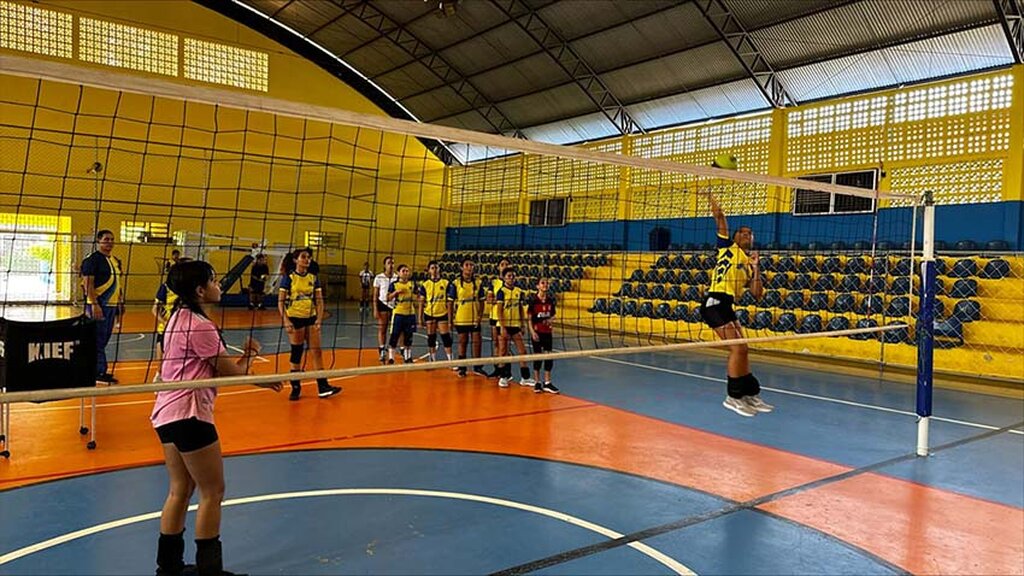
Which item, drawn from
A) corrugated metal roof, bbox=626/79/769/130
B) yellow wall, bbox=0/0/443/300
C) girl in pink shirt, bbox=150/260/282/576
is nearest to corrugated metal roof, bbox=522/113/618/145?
corrugated metal roof, bbox=626/79/769/130

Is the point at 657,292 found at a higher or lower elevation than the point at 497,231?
lower

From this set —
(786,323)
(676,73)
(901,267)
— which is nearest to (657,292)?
(786,323)

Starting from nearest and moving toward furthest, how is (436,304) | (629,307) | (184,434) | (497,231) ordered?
1. (184,434)
2. (436,304)
3. (629,307)
4. (497,231)

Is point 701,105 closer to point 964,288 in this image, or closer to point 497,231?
point 497,231

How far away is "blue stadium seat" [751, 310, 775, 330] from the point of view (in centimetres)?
1250

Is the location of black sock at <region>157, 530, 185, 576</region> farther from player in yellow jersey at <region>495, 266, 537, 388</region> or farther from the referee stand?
player in yellow jersey at <region>495, 266, 537, 388</region>

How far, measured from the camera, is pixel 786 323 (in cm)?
1224

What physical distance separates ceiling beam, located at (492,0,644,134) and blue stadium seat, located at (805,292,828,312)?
30.6ft

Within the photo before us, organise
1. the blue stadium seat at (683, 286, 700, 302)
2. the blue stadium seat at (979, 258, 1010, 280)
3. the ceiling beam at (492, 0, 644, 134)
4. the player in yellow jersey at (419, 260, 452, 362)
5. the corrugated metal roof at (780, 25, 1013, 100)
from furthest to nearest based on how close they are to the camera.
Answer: the ceiling beam at (492, 0, 644, 134) < the blue stadium seat at (683, 286, 700, 302) < the corrugated metal roof at (780, 25, 1013, 100) < the blue stadium seat at (979, 258, 1010, 280) < the player in yellow jersey at (419, 260, 452, 362)

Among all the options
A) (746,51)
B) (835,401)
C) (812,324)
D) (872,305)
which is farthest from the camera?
(746,51)

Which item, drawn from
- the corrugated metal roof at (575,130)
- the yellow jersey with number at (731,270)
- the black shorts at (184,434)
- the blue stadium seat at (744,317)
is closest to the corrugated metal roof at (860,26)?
the corrugated metal roof at (575,130)

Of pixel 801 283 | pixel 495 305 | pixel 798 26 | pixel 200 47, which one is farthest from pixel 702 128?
pixel 200 47

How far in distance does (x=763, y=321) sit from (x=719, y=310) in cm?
788

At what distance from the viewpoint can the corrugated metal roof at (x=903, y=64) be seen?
13.1 meters
